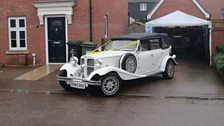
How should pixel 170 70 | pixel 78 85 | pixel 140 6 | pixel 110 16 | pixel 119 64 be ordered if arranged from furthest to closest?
pixel 140 6 < pixel 110 16 < pixel 170 70 < pixel 119 64 < pixel 78 85

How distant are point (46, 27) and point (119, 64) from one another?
269 inches

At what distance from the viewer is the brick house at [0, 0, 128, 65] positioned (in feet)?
53.9

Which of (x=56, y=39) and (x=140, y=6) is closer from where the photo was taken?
(x=56, y=39)

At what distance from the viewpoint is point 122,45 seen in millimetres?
12023

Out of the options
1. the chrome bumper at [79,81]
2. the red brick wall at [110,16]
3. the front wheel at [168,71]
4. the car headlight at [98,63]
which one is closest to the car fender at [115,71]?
the chrome bumper at [79,81]

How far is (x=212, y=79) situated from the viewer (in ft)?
42.3

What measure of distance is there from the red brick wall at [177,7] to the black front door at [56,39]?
1391 cm

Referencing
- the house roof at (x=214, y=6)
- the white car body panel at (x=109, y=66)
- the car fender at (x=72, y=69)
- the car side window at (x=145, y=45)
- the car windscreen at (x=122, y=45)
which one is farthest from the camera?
the house roof at (x=214, y=6)

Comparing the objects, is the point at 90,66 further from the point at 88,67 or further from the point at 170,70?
the point at 170,70

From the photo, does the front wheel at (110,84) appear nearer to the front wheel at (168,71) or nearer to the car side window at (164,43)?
the front wheel at (168,71)

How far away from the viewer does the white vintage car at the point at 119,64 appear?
33.4ft

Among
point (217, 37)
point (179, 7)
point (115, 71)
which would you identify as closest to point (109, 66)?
point (115, 71)

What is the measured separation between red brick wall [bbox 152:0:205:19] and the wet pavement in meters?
16.1

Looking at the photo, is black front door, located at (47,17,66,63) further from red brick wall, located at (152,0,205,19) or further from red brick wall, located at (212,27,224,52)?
red brick wall, located at (152,0,205,19)
